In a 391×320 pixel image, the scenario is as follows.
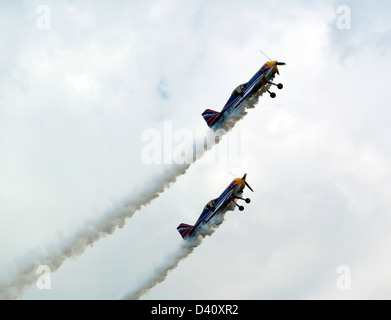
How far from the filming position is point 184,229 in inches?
4459

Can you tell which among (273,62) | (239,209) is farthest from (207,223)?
(273,62)

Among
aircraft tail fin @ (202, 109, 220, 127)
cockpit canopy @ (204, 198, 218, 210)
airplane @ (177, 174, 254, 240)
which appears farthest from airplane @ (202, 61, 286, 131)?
cockpit canopy @ (204, 198, 218, 210)

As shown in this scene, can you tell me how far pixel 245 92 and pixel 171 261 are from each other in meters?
19.6

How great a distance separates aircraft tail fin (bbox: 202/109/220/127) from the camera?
367 feet

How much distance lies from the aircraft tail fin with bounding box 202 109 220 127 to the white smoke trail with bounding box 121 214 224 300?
9.96 metres

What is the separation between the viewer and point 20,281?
10844 centimetres

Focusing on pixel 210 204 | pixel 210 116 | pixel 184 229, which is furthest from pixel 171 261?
pixel 210 116

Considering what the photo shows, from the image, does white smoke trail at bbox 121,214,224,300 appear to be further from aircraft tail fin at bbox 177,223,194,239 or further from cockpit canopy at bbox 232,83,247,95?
cockpit canopy at bbox 232,83,247,95

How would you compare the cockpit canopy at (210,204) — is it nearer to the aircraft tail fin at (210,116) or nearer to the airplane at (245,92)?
the airplane at (245,92)

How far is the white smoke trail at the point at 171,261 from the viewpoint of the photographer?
112 meters

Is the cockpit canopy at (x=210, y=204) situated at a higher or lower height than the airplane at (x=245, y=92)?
lower

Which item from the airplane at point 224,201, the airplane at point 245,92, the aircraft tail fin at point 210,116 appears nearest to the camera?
the airplane at point 245,92

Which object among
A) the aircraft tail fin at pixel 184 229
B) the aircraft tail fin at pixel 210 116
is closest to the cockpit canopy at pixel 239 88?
the aircraft tail fin at pixel 210 116
